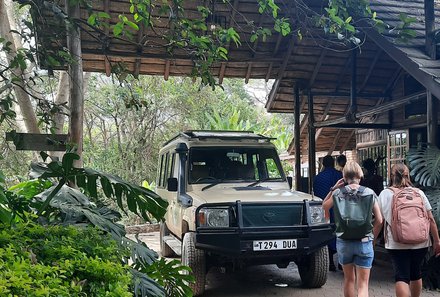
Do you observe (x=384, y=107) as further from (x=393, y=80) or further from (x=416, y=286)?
(x=416, y=286)

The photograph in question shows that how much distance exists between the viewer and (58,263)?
2057 millimetres

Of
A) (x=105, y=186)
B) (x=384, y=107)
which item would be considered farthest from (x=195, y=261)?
(x=384, y=107)

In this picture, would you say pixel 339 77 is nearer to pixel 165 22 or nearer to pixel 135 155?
pixel 165 22

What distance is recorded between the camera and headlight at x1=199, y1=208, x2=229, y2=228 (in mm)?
5375

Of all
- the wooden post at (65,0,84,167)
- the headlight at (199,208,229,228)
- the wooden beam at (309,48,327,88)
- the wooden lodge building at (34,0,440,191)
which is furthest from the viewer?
the wooden beam at (309,48,327,88)

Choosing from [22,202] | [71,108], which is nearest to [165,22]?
[71,108]

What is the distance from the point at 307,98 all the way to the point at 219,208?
586 cm

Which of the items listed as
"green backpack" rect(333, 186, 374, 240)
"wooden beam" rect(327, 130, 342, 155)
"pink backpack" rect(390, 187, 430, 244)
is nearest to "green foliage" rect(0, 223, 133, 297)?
"green backpack" rect(333, 186, 374, 240)

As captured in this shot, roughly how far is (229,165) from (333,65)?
441cm

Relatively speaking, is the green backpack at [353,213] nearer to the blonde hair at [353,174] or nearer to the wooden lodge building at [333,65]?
the blonde hair at [353,174]

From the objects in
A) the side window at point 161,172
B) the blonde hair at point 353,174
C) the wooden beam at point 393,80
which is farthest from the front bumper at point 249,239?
the wooden beam at point 393,80

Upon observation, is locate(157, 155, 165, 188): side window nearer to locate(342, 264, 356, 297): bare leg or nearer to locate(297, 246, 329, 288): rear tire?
locate(297, 246, 329, 288): rear tire

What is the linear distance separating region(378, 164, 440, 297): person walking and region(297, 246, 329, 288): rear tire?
58.6 inches

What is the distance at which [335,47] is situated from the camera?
912 centimetres
